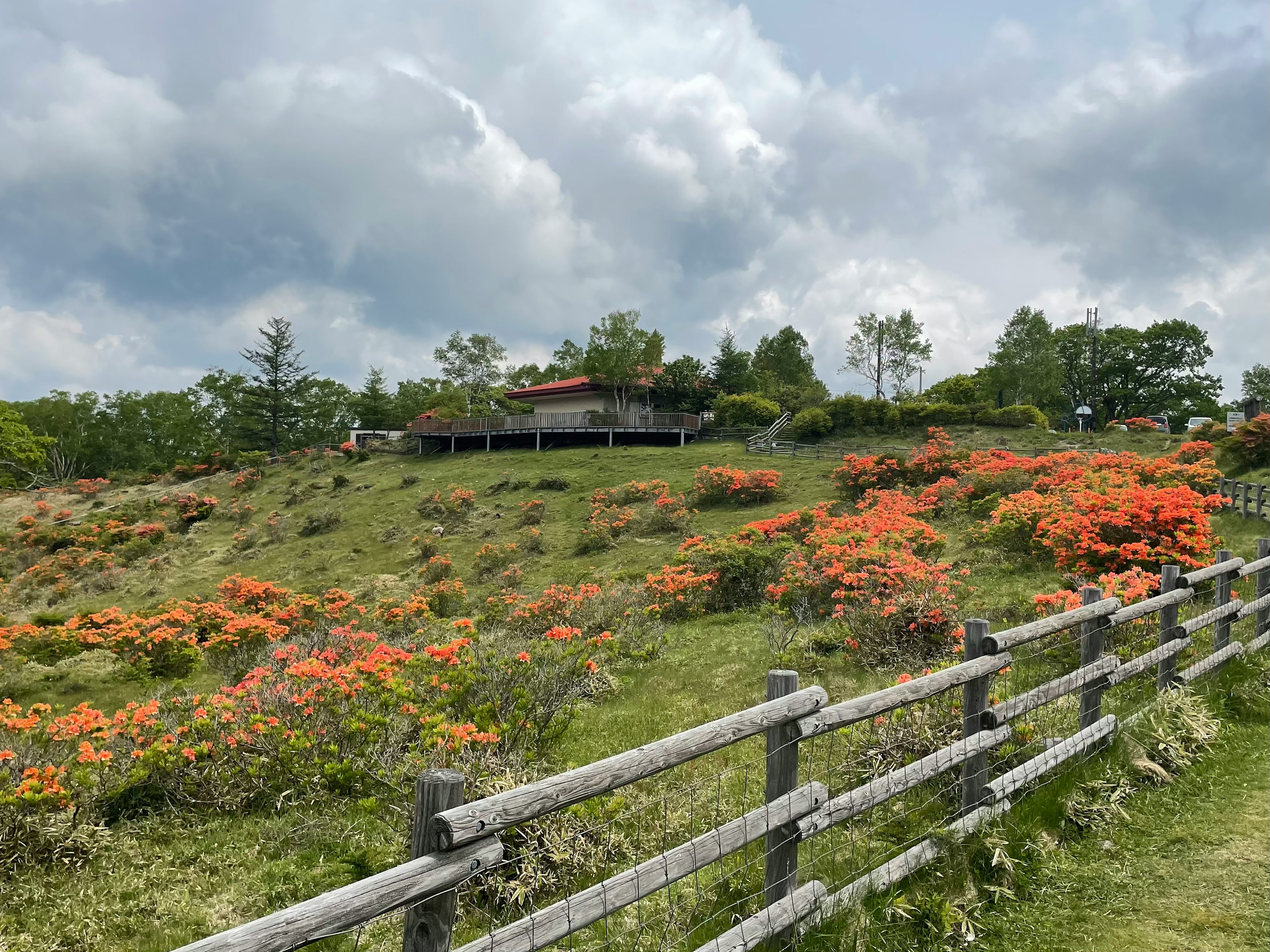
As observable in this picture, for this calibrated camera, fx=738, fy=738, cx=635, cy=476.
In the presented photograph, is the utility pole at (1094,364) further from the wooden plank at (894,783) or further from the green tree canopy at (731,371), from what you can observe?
the wooden plank at (894,783)

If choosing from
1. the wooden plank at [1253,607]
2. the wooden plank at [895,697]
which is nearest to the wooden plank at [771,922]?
the wooden plank at [895,697]

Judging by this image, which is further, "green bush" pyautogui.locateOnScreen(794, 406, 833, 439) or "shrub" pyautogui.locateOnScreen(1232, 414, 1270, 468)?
"green bush" pyautogui.locateOnScreen(794, 406, 833, 439)

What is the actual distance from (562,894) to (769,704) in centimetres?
213

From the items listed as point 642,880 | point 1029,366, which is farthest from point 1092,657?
point 1029,366

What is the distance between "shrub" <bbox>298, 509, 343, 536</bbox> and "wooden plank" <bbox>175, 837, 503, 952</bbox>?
29682mm

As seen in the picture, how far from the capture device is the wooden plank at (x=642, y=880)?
8.35 ft

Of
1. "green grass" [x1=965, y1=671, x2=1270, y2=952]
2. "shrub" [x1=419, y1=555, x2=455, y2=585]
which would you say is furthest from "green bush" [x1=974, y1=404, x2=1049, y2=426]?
"green grass" [x1=965, y1=671, x2=1270, y2=952]

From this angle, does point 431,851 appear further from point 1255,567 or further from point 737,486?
point 737,486

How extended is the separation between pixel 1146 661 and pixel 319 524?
29.4m

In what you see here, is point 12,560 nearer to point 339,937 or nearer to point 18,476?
point 339,937

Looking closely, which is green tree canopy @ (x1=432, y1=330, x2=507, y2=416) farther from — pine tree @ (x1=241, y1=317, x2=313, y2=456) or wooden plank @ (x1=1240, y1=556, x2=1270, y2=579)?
wooden plank @ (x1=1240, y1=556, x2=1270, y2=579)

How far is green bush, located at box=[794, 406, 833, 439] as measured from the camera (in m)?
41.3

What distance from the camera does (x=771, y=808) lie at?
3.29 m

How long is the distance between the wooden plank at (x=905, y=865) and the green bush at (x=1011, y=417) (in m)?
40.0
